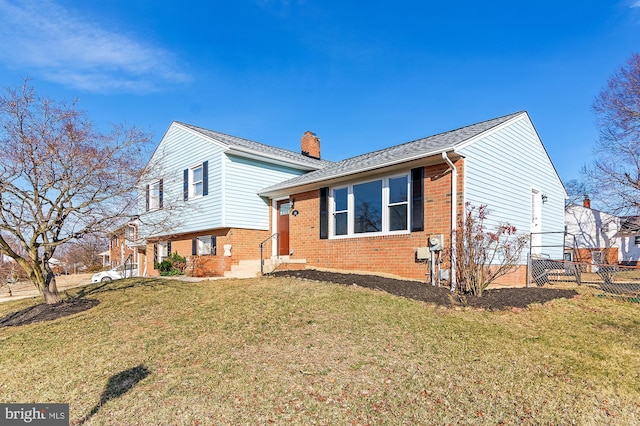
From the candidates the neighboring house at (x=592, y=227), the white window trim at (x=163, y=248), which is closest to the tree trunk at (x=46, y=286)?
the white window trim at (x=163, y=248)

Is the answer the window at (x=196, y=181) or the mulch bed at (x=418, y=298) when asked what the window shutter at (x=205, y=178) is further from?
the mulch bed at (x=418, y=298)

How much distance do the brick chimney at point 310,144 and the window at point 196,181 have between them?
5.56m

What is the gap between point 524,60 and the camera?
13352 millimetres

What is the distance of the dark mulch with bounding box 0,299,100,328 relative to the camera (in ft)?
26.7

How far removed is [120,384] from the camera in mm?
4594

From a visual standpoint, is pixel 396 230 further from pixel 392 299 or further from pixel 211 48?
pixel 211 48

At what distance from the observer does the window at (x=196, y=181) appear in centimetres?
1492

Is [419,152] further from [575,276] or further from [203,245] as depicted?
[203,245]

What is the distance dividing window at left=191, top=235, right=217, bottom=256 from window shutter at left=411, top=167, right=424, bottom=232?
8312mm

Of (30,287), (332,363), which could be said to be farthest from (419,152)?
(30,287)

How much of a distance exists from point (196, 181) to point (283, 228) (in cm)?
426

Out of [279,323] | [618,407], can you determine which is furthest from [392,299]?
[618,407]

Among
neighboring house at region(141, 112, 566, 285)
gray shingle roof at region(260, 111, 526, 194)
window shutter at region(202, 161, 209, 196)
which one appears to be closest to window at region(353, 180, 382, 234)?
neighboring house at region(141, 112, 566, 285)

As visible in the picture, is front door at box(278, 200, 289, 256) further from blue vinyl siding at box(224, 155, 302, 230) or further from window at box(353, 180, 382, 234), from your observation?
window at box(353, 180, 382, 234)
